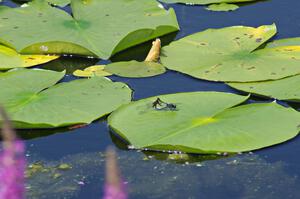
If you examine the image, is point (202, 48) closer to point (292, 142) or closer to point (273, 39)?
point (273, 39)

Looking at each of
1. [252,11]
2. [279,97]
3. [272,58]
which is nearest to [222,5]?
[252,11]

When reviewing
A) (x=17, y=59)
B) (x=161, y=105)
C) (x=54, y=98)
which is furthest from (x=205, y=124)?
(x=17, y=59)

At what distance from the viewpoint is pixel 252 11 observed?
3.40 metres

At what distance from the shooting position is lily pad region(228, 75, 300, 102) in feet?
7.76

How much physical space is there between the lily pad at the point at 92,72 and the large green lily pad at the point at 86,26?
7cm

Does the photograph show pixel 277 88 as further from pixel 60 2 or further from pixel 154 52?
pixel 60 2

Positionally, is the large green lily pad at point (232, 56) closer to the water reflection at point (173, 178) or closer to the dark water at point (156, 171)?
the dark water at point (156, 171)

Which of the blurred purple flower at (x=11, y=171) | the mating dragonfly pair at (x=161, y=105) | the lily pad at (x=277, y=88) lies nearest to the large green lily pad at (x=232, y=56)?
the lily pad at (x=277, y=88)

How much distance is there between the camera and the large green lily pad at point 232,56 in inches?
101

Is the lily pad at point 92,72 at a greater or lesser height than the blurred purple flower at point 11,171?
lesser

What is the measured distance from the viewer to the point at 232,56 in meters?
2.73

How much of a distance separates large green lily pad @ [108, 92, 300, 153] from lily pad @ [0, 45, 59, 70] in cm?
65

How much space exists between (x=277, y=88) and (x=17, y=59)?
1150 mm

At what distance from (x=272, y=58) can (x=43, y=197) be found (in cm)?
126
